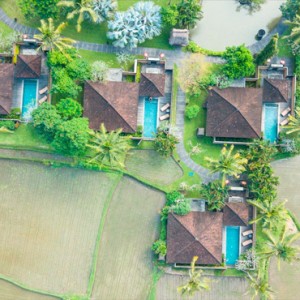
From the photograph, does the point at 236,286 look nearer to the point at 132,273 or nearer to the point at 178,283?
the point at 178,283

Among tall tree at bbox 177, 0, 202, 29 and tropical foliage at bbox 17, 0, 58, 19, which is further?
tall tree at bbox 177, 0, 202, 29

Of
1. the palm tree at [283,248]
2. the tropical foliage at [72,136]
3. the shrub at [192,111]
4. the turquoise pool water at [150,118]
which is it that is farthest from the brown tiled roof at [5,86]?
the palm tree at [283,248]

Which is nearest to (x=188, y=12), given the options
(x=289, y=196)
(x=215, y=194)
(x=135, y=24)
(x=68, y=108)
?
(x=135, y=24)

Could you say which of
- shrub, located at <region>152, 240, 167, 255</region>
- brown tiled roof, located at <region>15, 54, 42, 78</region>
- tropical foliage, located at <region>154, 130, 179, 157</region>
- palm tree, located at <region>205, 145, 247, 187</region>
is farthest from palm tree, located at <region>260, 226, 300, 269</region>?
brown tiled roof, located at <region>15, 54, 42, 78</region>

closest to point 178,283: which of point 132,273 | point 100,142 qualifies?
point 132,273

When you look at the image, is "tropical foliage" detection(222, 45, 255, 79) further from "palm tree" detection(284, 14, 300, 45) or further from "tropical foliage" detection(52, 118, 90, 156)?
"tropical foliage" detection(52, 118, 90, 156)

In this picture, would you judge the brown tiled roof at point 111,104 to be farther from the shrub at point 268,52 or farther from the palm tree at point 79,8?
the shrub at point 268,52
